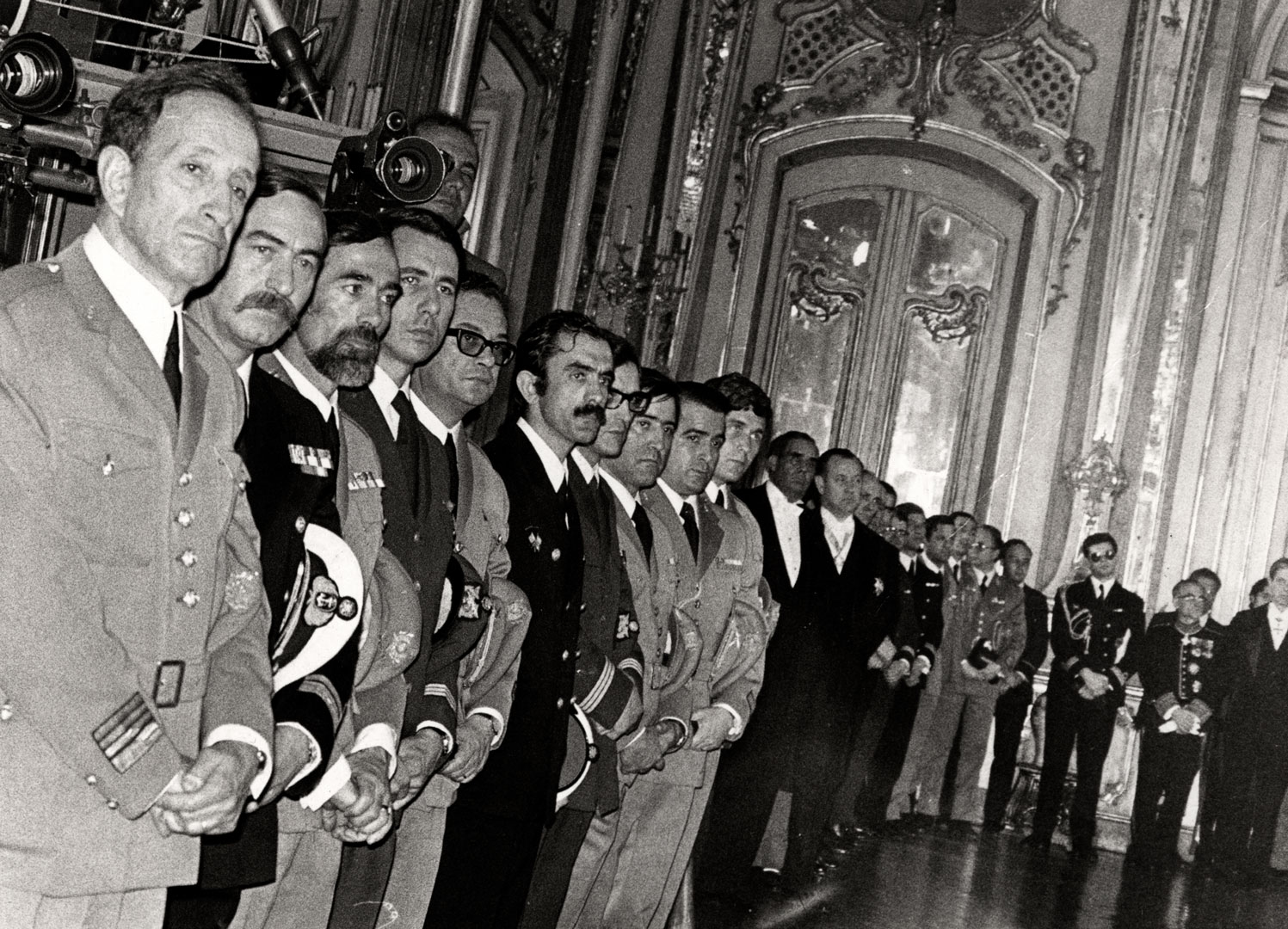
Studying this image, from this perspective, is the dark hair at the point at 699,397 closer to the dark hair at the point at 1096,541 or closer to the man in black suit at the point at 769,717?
the man in black suit at the point at 769,717

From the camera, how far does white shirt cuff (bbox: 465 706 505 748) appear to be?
114 inches

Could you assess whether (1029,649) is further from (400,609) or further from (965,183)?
(400,609)

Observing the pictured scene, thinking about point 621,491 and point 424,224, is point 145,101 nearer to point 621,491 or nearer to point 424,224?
point 424,224

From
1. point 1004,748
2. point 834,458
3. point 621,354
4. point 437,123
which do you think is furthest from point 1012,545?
point 437,123

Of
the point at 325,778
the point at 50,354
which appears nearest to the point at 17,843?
the point at 50,354

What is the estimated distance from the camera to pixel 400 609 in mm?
2512

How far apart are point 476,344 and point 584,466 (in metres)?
0.73

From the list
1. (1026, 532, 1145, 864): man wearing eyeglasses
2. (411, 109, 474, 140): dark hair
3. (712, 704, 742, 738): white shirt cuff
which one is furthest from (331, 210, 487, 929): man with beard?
(1026, 532, 1145, 864): man wearing eyeglasses

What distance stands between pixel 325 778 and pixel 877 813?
21.3 ft

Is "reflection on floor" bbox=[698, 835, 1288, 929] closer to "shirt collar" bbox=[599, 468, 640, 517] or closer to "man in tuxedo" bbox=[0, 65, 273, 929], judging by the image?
"shirt collar" bbox=[599, 468, 640, 517]

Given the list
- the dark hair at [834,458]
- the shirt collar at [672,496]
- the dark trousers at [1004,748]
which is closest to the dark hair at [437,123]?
the shirt collar at [672,496]

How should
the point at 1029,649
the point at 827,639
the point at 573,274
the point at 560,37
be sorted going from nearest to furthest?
the point at 827,639, the point at 560,37, the point at 573,274, the point at 1029,649

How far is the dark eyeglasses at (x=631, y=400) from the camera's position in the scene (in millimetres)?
3703

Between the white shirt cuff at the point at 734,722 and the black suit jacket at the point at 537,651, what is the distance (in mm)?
1096
